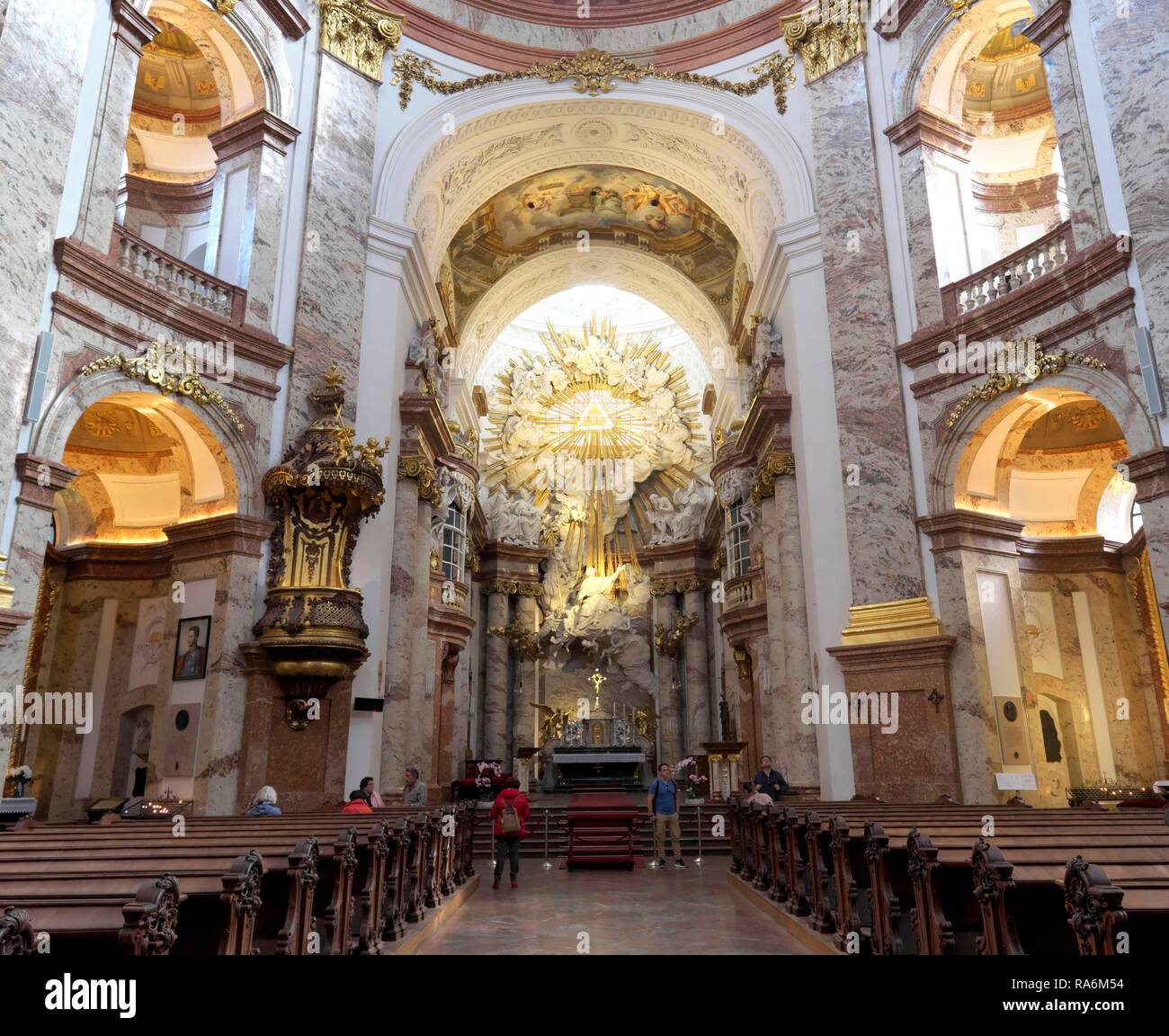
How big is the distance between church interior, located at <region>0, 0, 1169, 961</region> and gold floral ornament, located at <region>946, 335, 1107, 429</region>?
0.05m

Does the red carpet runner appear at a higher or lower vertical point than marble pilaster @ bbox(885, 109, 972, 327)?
lower

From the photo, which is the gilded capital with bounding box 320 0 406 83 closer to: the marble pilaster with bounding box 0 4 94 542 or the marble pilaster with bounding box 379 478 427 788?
the marble pilaster with bounding box 0 4 94 542

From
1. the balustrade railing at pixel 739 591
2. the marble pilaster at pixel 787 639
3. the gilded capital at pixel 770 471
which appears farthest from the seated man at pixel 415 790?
Result: the balustrade railing at pixel 739 591

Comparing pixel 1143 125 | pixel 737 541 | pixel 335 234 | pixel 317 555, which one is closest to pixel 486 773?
pixel 737 541

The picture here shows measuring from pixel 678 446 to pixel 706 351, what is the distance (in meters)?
3.48

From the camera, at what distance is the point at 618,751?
2022 cm

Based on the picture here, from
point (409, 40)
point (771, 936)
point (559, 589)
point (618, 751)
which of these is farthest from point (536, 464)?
point (771, 936)

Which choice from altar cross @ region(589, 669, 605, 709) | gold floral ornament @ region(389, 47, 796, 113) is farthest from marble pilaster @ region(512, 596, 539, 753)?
gold floral ornament @ region(389, 47, 796, 113)

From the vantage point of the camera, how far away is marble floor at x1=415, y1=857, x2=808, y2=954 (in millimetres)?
6207

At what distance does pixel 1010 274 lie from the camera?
36.5 ft

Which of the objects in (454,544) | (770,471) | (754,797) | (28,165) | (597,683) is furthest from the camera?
(597,683)

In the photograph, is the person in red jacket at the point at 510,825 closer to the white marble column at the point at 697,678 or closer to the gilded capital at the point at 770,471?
the gilded capital at the point at 770,471

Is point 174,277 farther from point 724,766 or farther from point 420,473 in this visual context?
point 724,766

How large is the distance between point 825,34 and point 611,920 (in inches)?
529
